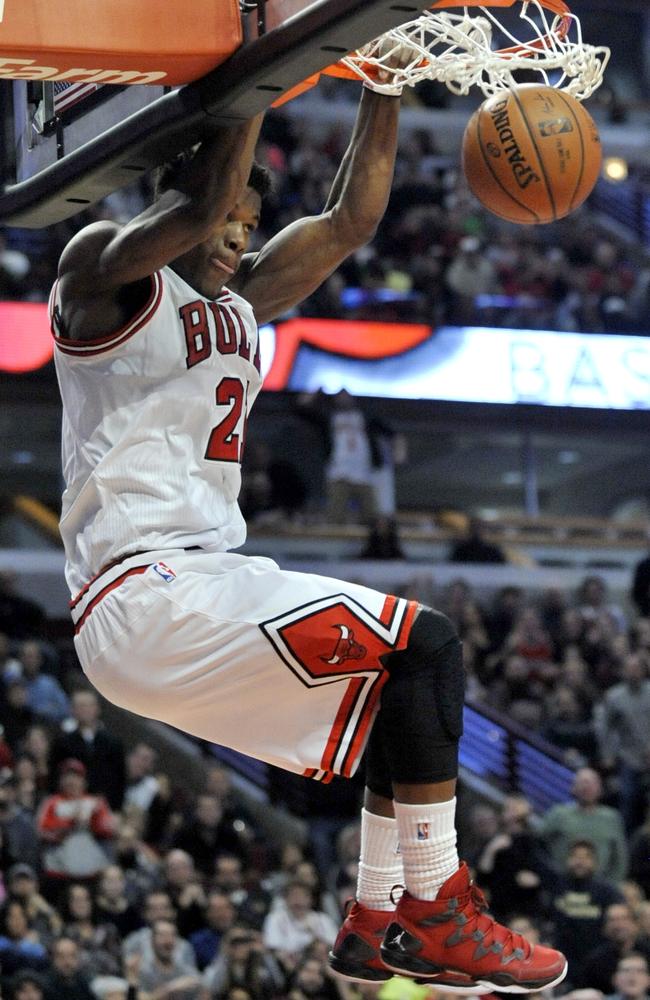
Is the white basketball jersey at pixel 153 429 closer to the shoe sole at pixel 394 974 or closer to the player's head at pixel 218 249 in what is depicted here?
the player's head at pixel 218 249

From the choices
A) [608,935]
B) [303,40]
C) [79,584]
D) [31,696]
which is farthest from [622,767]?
[303,40]

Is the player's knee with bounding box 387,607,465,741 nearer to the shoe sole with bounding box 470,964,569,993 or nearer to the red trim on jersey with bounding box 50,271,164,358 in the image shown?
the shoe sole with bounding box 470,964,569,993

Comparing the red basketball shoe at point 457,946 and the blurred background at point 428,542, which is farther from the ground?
the red basketball shoe at point 457,946

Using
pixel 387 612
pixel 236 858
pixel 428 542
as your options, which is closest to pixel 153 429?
pixel 387 612

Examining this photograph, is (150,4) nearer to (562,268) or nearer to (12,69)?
(12,69)

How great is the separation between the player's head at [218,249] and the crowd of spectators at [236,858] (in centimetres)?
520

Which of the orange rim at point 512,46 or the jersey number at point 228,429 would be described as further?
the orange rim at point 512,46

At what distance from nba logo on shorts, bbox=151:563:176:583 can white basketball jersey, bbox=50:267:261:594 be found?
0.06m

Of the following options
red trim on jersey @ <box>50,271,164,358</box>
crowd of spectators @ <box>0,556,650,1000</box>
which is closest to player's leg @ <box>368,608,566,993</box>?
red trim on jersey @ <box>50,271,164,358</box>

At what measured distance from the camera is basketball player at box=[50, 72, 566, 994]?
404cm

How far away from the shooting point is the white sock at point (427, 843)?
13.3 ft

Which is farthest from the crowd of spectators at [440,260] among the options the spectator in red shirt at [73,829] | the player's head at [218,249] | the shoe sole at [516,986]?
the shoe sole at [516,986]

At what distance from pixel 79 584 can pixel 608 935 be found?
6097 millimetres

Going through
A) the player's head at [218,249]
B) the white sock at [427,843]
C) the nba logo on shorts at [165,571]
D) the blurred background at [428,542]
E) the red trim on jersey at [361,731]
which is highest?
the player's head at [218,249]
